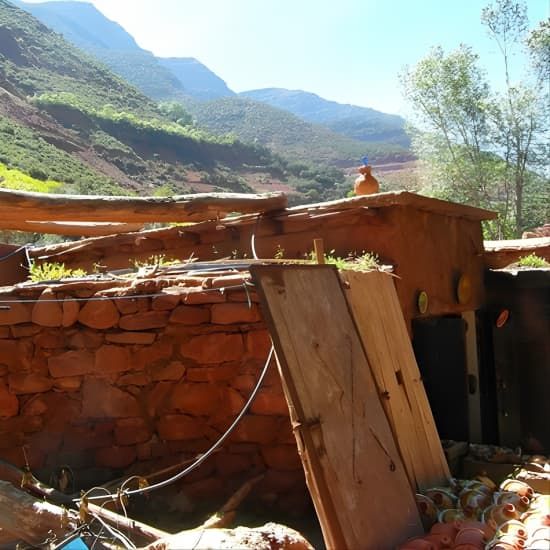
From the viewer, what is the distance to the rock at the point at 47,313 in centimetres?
407

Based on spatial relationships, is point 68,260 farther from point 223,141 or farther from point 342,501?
point 223,141

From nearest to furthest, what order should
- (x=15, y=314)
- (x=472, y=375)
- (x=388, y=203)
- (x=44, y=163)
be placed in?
(x=15, y=314) < (x=388, y=203) < (x=472, y=375) < (x=44, y=163)

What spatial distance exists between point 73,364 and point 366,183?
11.1 feet

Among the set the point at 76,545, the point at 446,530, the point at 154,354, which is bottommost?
the point at 76,545

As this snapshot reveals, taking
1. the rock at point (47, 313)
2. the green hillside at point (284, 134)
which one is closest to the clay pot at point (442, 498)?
the rock at point (47, 313)

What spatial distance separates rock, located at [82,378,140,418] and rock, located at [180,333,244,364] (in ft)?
1.74

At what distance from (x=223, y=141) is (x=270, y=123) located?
16216 mm

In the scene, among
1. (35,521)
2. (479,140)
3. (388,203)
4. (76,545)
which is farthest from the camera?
(479,140)

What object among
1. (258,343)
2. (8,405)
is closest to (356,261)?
(258,343)

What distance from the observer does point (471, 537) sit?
8.84 feet

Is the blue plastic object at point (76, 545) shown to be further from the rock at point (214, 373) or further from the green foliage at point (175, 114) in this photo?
the green foliage at point (175, 114)

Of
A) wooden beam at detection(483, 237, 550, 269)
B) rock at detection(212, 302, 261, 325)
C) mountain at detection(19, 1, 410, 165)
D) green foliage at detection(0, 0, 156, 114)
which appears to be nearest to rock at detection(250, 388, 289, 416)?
rock at detection(212, 302, 261, 325)

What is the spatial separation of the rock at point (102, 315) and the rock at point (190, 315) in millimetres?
388

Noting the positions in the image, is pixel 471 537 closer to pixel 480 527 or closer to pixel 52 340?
pixel 480 527
